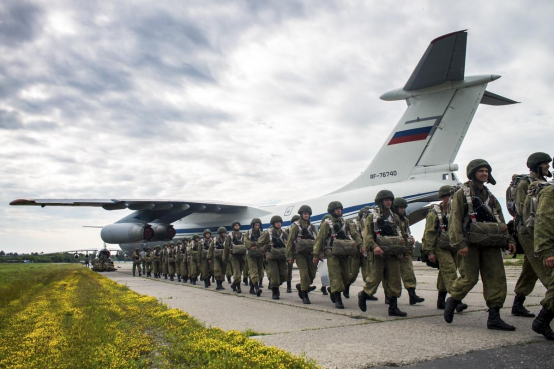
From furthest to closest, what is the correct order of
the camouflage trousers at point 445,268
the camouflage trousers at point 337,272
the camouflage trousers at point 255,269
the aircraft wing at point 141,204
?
the aircraft wing at point 141,204
the camouflage trousers at point 255,269
the camouflage trousers at point 337,272
the camouflage trousers at point 445,268

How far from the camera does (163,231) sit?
871 inches

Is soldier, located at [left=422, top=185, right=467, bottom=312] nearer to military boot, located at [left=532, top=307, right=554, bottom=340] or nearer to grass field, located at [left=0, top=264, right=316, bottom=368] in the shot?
military boot, located at [left=532, top=307, right=554, bottom=340]

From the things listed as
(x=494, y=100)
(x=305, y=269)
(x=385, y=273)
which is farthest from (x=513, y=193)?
(x=494, y=100)

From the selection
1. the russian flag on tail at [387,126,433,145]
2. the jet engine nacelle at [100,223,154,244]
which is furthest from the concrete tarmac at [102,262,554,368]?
the jet engine nacelle at [100,223,154,244]

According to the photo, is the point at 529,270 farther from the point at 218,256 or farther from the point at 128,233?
the point at 128,233

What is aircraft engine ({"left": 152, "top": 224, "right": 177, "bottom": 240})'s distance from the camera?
2186cm

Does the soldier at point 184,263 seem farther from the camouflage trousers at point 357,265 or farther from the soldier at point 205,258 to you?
the camouflage trousers at point 357,265

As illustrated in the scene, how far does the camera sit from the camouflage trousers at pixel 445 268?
6.30 m

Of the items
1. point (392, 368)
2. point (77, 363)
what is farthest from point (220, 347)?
point (392, 368)

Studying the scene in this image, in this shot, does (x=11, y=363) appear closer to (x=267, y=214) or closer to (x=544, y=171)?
(x=544, y=171)

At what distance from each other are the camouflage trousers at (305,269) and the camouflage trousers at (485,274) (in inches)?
141

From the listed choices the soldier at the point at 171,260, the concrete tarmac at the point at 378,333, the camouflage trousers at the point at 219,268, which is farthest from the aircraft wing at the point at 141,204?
the concrete tarmac at the point at 378,333

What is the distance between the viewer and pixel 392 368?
125 inches

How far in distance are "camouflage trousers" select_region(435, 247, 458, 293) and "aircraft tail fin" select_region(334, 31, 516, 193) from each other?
7.41 meters
